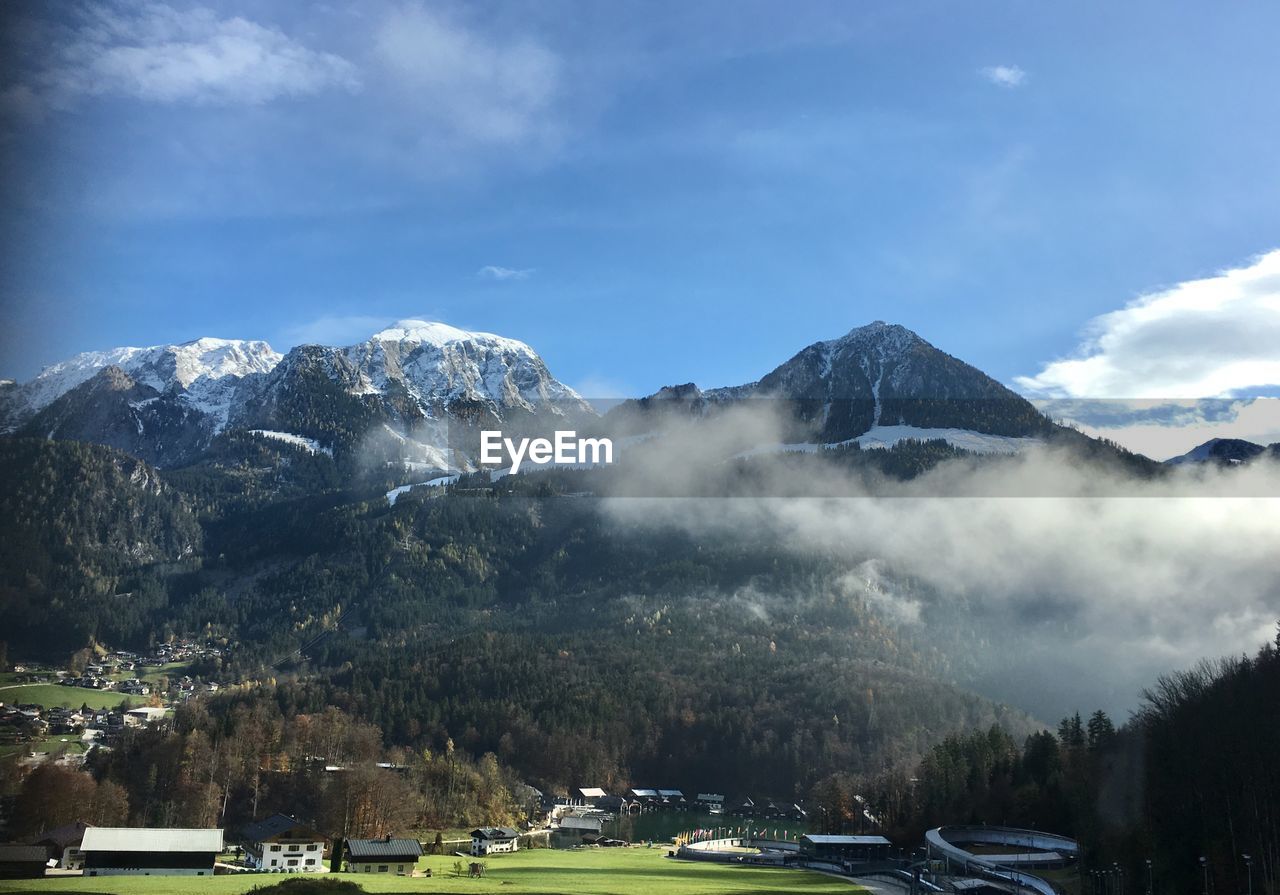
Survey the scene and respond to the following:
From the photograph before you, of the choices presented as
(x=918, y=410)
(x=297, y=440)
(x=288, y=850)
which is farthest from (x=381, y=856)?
(x=297, y=440)

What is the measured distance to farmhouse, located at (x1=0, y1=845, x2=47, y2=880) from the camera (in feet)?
84.7

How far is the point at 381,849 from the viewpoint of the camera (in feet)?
100

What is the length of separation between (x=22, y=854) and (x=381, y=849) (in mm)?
9327

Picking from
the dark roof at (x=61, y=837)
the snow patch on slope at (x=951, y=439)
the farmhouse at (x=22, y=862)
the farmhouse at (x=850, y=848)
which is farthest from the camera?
the snow patch on slope at (x=951, y=439)

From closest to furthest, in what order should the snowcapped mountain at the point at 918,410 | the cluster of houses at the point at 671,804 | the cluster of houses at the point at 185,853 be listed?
1. the cluster of houses at the point at 185,853
2. the cluster of houses at the point at 671,804
3. the snowcapped mountain at the point at 918,410

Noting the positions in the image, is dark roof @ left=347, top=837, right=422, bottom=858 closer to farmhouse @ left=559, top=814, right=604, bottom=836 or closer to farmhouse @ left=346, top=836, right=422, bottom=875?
farmhouse @ left=346, top=836, right=422, bottom=875

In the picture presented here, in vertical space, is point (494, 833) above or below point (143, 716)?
below

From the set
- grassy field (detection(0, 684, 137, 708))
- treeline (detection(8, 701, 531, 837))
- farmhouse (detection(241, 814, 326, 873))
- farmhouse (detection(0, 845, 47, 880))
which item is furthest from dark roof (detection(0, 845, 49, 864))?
grassy field (detection(0, 684, 137, 708))

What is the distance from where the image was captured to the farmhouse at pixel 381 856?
98.5 ft

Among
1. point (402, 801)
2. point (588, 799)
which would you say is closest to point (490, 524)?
point (588, 799)

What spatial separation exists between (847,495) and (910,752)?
77569 mm

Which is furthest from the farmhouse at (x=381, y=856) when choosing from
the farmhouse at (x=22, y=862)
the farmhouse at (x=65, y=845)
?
the farmhouse at (x=22, y=862)

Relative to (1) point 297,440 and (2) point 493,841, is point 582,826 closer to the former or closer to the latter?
(2) point 493,841

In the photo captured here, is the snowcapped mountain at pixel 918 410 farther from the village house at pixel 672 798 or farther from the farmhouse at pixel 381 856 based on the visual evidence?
the farmhouse at pixel 381 856
